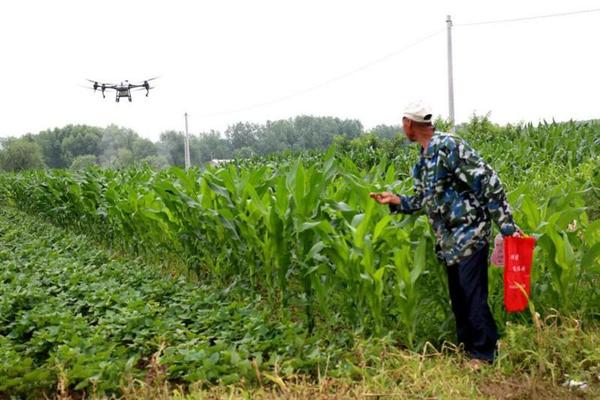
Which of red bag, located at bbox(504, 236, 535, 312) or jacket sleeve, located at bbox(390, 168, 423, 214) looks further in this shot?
jacket sleeve, located at bbox(390, 168, 423, 214)

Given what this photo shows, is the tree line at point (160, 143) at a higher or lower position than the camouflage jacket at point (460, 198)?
higher

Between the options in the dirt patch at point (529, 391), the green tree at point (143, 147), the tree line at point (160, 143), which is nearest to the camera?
the dirt patch at point (529, 391)

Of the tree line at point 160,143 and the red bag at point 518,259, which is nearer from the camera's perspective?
the red bag at point 518,259

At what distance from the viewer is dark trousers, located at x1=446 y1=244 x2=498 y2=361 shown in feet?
12.6

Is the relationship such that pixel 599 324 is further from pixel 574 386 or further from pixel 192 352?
pixel 192 352

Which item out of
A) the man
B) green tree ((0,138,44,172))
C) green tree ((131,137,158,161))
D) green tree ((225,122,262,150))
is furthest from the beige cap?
green tree ((131,137,158,161))

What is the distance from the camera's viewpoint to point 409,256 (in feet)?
13.9

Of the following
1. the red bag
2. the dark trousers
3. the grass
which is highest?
the red bag

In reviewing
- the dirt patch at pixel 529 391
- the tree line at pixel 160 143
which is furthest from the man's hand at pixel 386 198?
the tree line at pixel 160 143

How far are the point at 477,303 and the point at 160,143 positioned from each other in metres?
88.5

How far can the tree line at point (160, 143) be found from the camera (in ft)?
197

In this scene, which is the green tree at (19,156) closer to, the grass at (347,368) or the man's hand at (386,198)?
the grass at (347,368)

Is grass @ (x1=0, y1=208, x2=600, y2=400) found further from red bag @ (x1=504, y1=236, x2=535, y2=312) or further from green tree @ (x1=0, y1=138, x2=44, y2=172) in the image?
green tree @ (x1=0, y1=138, x2=44, y2=172)

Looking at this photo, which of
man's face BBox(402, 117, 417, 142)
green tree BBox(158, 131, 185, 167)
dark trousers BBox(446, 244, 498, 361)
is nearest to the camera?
dark trousers BBox(446, 244, 498, 361)
